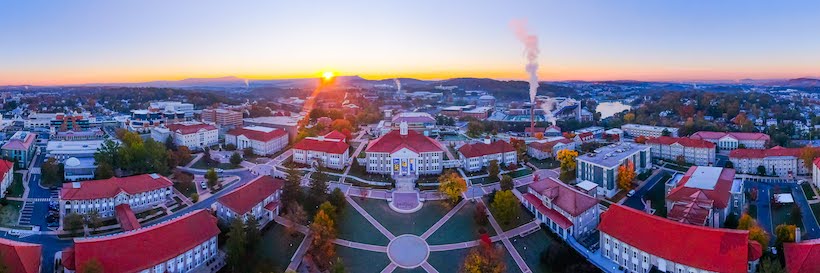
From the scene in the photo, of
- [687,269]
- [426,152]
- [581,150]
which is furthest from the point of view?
[581,150]

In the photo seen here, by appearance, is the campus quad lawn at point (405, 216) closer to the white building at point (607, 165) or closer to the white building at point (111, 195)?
the white building at point (607, 165)

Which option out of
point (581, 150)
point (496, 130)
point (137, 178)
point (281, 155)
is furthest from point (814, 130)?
point (137, 178)

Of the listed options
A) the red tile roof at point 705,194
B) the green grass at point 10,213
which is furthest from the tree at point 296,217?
the red tile roof at point 705,194

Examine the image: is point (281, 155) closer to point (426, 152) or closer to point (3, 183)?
point (426, 152)

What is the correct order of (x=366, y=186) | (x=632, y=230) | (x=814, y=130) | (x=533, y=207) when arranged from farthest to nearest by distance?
(x=814, y=130), (x=366, y=186), (x=533, y=207), (x=632, y=230)

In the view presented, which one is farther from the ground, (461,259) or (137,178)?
(137,178)

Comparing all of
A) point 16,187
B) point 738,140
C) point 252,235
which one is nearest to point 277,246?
point 252,235

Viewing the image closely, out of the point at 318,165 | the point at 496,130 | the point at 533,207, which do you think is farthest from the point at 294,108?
the point at 533,207

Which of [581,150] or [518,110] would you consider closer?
[581,150]
